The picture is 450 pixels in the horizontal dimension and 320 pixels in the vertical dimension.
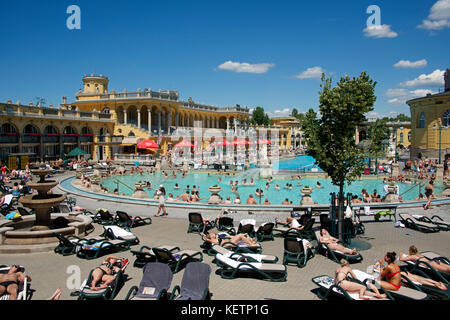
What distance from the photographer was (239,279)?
7.79m

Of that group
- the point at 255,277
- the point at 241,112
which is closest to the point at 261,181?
the point at 255,277

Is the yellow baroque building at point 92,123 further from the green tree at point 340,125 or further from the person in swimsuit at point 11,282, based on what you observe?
the green tree at point 340,125

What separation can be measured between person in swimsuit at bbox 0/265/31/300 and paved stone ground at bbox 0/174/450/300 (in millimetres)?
589

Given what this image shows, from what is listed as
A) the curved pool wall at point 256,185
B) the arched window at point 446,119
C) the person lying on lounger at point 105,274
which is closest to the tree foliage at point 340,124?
the person lying on lounger at point 105,274

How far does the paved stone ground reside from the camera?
7.08 m

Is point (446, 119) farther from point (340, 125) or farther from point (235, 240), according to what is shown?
point (235, 240)

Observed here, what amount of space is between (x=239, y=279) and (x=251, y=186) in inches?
845

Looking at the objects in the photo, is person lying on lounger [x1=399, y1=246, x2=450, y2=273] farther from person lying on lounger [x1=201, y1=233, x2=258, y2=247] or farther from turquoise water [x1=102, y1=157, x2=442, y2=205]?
turquoise water [x1=102, y1=157, x2=442, y2=205]

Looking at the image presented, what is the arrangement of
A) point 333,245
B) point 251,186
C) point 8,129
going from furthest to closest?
1. point 8,129
2. point 251,186
3. point 333,245

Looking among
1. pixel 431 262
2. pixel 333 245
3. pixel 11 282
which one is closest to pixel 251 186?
pixel 333 245

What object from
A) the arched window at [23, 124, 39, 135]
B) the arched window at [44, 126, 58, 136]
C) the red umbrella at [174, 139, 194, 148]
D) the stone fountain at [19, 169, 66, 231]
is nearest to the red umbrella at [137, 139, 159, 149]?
the red umbrella at [174, 139, 194, 148]

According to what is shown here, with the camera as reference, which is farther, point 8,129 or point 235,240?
point 8,129
